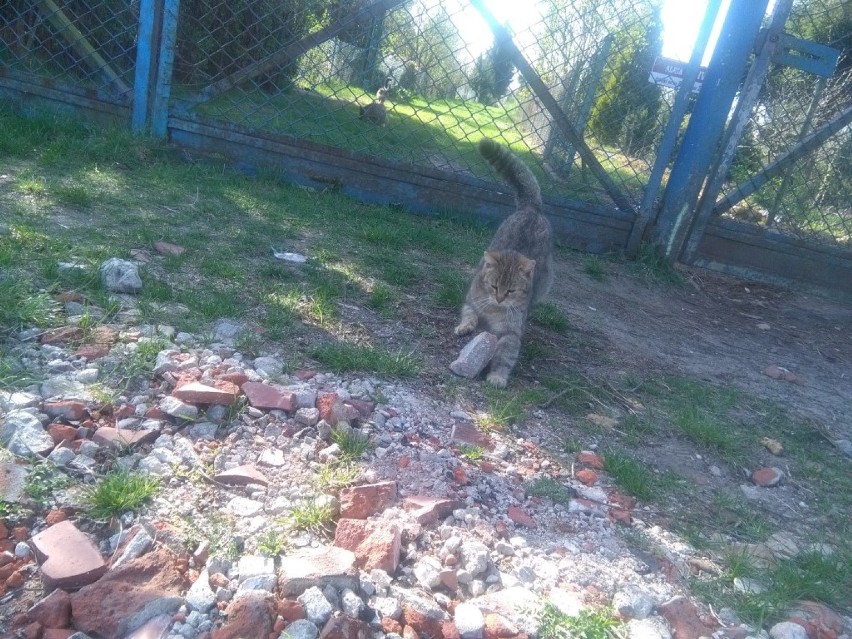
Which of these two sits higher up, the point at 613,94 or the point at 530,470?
the point at 613,94

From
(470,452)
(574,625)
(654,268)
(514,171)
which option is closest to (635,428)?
(470,452)

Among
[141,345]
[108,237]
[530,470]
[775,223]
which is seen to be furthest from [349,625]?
[775,223]

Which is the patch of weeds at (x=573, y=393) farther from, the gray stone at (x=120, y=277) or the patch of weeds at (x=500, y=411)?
the gray stone at (x=120, y=277)

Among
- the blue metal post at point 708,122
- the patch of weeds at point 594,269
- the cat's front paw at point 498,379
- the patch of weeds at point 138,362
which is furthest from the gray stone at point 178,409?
the blue metal post at point 708,122

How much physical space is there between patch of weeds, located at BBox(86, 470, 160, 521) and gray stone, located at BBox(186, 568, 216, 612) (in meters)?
0.37

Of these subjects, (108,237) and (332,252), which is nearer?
(108,237)

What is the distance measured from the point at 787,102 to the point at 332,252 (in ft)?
13.2

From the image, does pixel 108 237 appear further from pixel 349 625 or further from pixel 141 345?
pixel 349 625

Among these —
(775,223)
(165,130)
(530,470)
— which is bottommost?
(530,470)

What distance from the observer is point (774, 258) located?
6.09 metres

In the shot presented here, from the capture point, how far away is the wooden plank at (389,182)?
231 inches

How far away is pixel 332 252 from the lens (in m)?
4.77

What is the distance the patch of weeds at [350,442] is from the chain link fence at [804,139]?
456 centimetres

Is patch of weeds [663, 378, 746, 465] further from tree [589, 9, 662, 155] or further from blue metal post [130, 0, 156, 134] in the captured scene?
blue metal post [130, 0, 156, 134]
